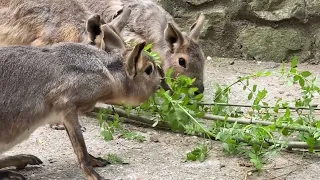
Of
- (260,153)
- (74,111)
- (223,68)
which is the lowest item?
(223,68)

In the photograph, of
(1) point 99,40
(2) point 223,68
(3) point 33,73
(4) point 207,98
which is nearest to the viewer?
(3) point 33,73

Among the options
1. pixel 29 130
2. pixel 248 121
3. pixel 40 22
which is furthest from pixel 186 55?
pixel 29 130

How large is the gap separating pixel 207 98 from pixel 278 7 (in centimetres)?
176

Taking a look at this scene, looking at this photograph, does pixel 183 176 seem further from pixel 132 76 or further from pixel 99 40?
pixel 99 40

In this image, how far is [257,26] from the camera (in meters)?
6.88

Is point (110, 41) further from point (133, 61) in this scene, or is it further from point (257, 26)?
point (257, 26)

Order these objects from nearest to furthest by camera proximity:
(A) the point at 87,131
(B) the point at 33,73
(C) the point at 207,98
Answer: (B) the point at 33,73, (A) the point at 87,131, (C) the point at 207,98

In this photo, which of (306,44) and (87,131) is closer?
(87,131)

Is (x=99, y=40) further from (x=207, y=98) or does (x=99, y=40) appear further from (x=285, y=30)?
(x=285, y=30)

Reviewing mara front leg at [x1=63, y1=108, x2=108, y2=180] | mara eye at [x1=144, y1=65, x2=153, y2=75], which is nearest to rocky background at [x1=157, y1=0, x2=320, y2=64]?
mara eye at [x1=144, y1=65, x2=153, y2=75]

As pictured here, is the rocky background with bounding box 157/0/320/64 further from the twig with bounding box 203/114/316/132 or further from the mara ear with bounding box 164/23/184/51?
the twig with bounding box 203/114/316/132

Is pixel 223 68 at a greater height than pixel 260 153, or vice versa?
pixel 260 153

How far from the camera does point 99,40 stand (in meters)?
4.31

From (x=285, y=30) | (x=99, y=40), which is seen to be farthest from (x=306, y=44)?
(x=99, y=40)
